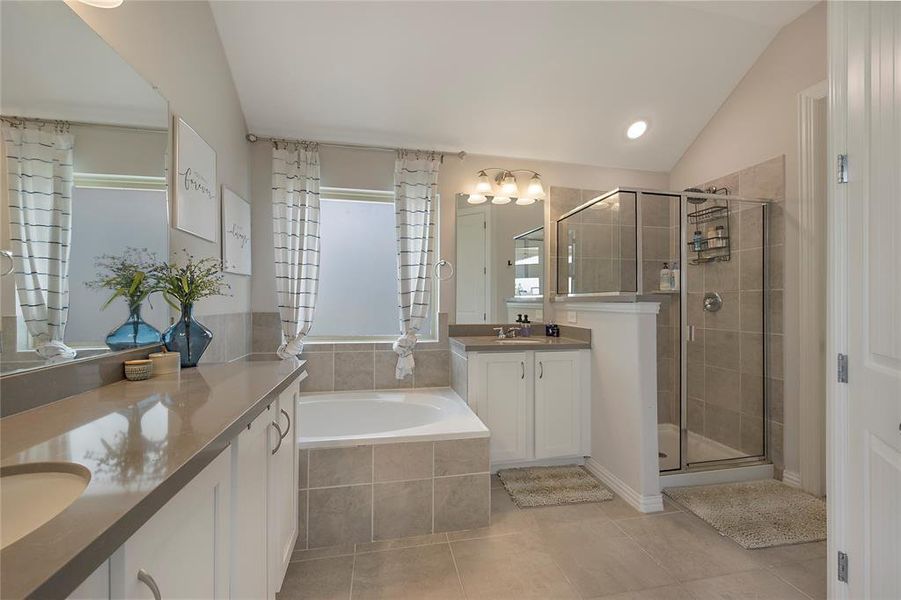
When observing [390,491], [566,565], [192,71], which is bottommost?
[566,565]

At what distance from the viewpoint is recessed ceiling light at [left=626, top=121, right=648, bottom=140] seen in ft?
9.64

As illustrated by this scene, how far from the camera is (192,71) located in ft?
6.08

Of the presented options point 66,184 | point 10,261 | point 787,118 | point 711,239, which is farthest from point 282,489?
point 787,118

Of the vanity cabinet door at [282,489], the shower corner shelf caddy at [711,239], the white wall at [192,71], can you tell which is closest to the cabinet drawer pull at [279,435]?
the vanity cabinet door at [282,489]

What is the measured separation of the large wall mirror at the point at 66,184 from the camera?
0.90 m

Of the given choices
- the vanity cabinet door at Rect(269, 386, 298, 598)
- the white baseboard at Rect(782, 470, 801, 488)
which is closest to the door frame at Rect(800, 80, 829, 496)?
the white baseboard at Rect(782, 470, 801, 488)

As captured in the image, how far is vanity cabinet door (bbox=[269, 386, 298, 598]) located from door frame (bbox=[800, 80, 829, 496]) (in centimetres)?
296
